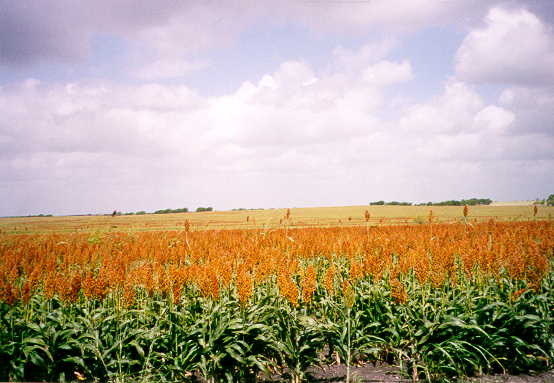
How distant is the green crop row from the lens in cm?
396

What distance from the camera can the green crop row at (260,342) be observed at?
3963 mm

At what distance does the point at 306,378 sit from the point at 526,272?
146 inches

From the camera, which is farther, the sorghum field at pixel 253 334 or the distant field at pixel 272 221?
the distant field at pixel 272 221

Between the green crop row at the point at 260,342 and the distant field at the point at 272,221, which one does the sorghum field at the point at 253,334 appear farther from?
the distant field at the point at 272,221

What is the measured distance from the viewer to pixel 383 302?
4.94m

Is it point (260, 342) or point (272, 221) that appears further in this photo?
point (272, 221)

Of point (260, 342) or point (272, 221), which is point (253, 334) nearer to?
point (260, 342)

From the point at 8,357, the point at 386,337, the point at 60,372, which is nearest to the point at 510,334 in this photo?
the point at 386,337

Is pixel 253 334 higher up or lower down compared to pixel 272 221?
higher up

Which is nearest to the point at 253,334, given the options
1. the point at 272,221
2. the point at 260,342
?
the point at 260,342

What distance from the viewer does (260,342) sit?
4.15 meters

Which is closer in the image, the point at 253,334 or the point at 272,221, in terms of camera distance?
the point at 253,334

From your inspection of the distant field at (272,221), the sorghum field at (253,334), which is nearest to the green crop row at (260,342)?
the sorghum field at (253,334)

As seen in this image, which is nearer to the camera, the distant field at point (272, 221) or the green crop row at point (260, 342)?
the green crop row at point (260, 342)
